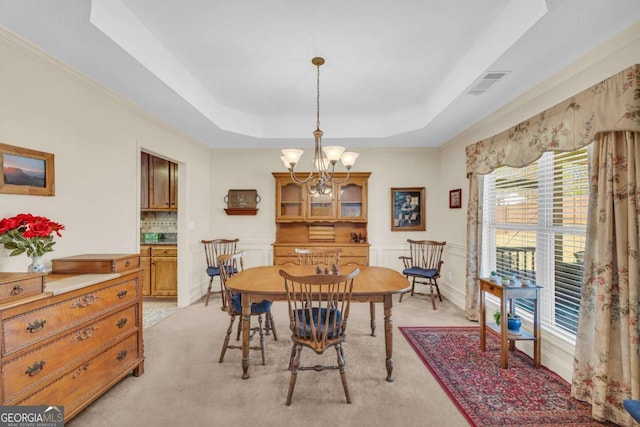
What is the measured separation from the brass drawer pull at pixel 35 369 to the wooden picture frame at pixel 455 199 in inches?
177

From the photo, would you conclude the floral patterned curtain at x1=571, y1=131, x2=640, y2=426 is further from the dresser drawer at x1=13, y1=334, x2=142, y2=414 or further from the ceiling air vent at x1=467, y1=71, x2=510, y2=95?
the dresser drawer at x1=13, y1=334, x2=142, y2=414

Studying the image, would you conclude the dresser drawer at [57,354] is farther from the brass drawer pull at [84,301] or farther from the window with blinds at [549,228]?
the window with blinds at [549,228]

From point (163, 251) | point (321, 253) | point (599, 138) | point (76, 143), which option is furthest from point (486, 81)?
point (163, 251)

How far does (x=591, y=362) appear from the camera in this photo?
6.44 ft

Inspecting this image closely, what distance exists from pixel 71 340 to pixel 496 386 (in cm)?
304

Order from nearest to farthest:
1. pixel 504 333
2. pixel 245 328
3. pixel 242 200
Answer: pixel 245 328, pixel 504 333, pixel 242 200

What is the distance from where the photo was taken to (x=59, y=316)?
1.71m

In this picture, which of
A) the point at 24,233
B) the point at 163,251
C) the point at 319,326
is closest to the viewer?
the point at 24,233

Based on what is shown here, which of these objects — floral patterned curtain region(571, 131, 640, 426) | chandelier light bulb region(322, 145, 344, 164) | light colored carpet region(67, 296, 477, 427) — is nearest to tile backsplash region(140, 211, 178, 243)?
light colored carpet region(67, 296, 477, 427)

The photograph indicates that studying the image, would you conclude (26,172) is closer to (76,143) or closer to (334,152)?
(76,143)

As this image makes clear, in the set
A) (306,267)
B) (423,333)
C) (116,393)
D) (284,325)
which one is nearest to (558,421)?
(423,333)

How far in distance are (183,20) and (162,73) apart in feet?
1.81

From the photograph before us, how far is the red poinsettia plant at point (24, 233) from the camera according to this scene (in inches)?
66.0

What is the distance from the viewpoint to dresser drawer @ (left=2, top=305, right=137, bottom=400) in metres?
1.47
